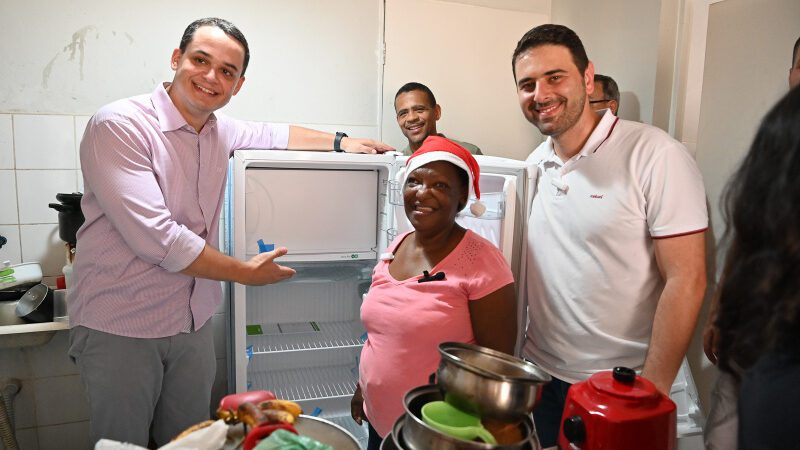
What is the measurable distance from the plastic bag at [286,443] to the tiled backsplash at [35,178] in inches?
82.1

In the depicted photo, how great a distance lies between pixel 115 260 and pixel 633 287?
1479 millimetres

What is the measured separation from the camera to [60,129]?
2240mm

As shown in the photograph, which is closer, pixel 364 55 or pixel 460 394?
pixel 460 394

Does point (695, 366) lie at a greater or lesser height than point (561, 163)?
lesser

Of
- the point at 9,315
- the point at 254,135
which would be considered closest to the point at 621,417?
the point at 254,135

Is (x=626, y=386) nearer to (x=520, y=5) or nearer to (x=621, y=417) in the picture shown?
(x=621, y=417)

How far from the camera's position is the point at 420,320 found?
130cm

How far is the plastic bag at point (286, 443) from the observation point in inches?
26.7

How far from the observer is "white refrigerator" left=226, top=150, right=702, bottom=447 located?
171 cm

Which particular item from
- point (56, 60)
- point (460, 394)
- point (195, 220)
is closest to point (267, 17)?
point (56, 60)

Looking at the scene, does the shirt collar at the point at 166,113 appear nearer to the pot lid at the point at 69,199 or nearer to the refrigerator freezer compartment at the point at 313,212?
the refrigerator freezer compartment at the point at 313,212

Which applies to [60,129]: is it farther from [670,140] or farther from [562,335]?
[670,140]

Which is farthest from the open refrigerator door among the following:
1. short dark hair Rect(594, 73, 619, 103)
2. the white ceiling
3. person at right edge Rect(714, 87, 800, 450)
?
person at right edge Rect(714, 87, 800, 450)

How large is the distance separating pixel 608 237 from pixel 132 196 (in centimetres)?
130
